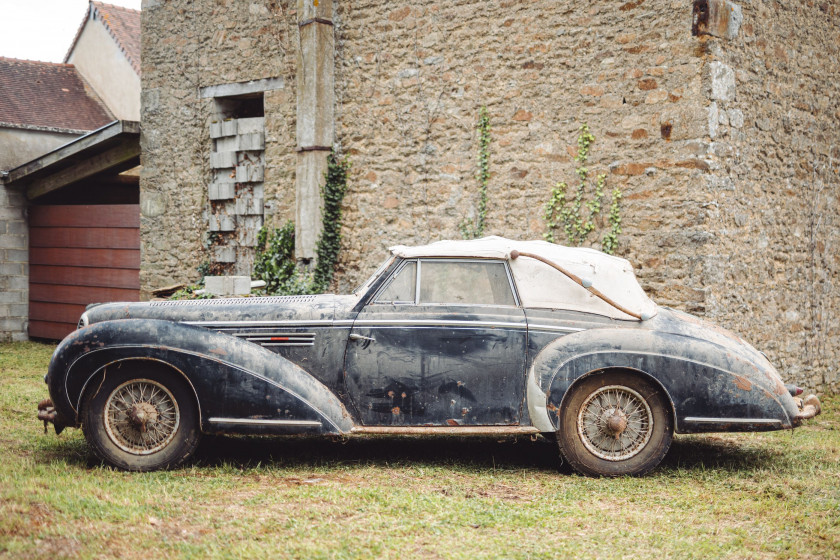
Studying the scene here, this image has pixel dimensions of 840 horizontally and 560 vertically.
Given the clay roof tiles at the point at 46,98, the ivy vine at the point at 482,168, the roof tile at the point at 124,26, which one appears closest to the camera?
the ivy vine at the point at 482,168

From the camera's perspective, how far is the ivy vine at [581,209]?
8422mm

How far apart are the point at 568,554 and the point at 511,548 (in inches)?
10.4

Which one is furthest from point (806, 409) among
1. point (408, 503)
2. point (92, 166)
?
point (92, 166)

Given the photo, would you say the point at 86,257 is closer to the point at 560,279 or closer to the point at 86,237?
the point at 86,237

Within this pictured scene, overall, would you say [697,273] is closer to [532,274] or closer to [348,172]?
[532,274]

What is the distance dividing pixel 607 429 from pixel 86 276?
35.8 ft

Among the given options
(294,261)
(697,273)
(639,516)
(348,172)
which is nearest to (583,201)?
(697,273)

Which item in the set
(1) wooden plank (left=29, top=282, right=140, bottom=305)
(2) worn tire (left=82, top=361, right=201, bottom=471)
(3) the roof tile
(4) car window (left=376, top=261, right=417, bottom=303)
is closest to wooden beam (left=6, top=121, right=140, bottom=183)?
(1) wooden plank (left=29, top=282, right=140, bottom=305)

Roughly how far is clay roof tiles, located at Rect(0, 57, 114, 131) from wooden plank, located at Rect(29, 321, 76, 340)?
3.47 meters

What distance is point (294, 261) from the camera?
35.6ft

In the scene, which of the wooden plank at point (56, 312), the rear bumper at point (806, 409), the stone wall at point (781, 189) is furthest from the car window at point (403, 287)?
the wooden plank at point (56, 312)

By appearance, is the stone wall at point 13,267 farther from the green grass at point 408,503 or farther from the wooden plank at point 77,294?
the green grass at point 408,503

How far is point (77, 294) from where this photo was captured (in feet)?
45.4

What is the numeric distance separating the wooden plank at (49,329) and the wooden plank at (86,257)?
105 centimetres
